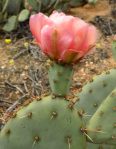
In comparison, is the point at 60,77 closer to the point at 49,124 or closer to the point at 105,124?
the point at 49,124

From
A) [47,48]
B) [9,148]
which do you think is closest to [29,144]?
[9,148]

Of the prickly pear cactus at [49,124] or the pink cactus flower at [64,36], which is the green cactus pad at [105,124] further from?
the pink cactus flower at [64,36]

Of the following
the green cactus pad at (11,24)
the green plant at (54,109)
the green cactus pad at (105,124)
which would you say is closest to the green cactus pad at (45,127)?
the green plant at (54,109)

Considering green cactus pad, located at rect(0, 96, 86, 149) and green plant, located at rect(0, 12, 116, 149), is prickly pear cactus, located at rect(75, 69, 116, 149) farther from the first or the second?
green cactus pad, located at rect(0, 96, 86, 149)

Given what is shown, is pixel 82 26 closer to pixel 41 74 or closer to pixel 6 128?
pixel 6 128

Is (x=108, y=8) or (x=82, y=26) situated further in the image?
(x=108, y=8)

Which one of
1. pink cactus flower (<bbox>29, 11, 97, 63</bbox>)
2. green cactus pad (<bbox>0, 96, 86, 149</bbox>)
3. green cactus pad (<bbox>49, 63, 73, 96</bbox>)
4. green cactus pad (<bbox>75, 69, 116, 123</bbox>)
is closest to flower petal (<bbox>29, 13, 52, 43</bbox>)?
pink cactus flower (<bbox>29, 11, 97, 63</bbox>)
